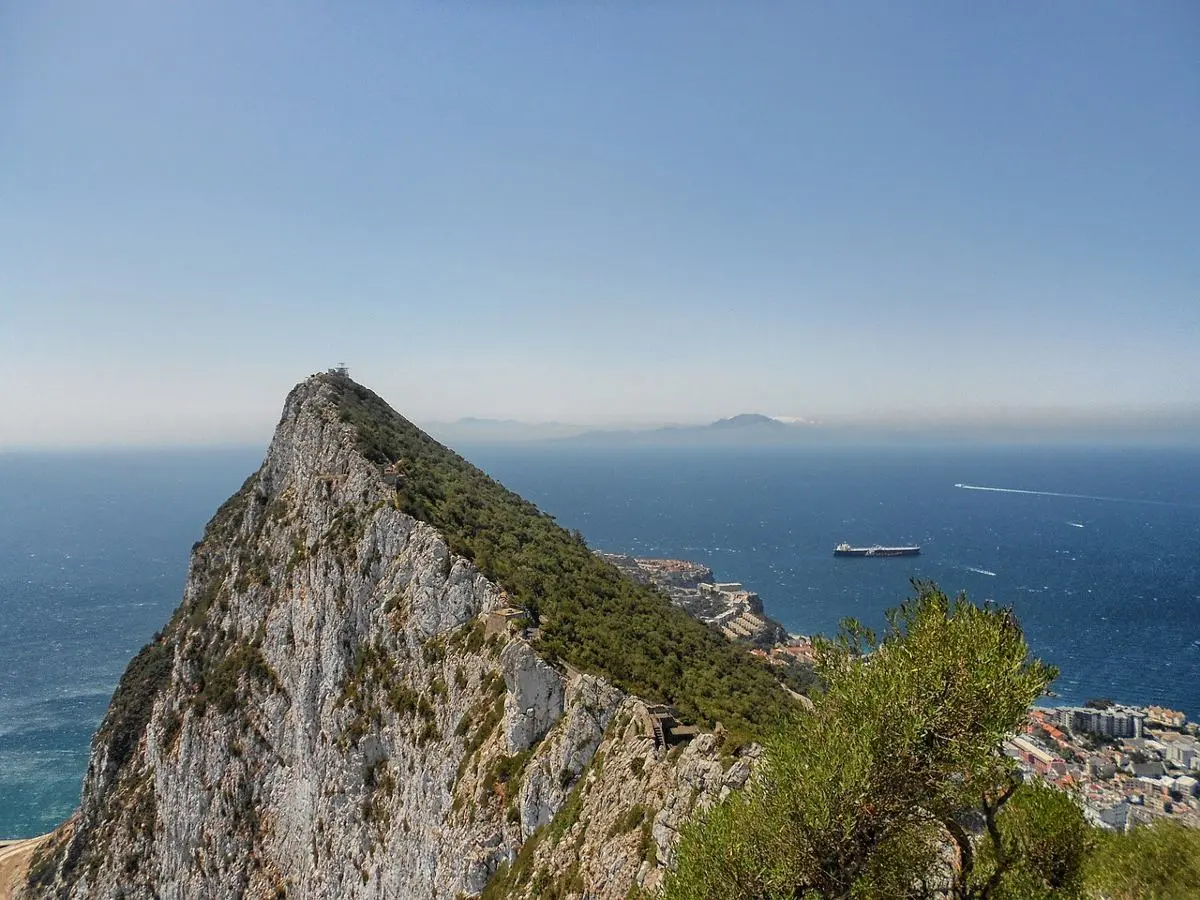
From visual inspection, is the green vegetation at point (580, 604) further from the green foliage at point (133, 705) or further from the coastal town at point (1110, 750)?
the green foliage at point (133, 705)

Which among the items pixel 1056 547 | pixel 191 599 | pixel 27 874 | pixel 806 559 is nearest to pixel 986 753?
pixel 191 599

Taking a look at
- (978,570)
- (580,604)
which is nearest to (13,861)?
(580,604)

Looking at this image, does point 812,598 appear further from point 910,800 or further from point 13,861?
point 910,800

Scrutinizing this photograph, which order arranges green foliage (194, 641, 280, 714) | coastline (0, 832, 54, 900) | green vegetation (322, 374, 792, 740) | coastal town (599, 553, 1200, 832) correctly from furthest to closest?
coastline (0, 832, 54, 900) < coastal town (599, 553, 1200, 832) < green foliage (194, 641, 280, 714) < green vegetation (322, 374, 792, 740)

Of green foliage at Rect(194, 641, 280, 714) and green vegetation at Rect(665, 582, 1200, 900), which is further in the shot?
green foliage at Rect(194, 641, 280, 714)

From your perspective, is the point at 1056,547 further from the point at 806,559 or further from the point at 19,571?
the point at 19,571

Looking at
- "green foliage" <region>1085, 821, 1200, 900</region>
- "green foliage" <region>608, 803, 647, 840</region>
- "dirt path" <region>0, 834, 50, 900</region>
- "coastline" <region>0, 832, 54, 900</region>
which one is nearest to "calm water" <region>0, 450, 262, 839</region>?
"coastline" <region>0, 832, 54, 900</region>

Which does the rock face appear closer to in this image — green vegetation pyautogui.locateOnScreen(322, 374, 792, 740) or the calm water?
green vegetation pyautogui.locateOnScreen(322, 374, 792, 740)
